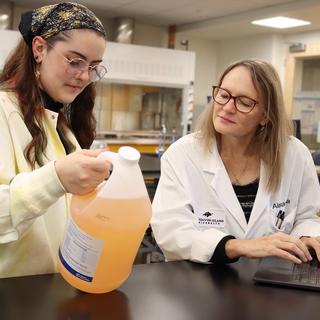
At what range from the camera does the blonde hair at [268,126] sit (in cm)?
148

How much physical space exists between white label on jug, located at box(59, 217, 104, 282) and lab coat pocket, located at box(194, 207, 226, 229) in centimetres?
62

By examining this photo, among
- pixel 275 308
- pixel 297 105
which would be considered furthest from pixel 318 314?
pixel 297 105

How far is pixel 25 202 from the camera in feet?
2.65

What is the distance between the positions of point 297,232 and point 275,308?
617 mm

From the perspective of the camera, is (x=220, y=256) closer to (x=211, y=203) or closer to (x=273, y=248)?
(x=273, y=248)

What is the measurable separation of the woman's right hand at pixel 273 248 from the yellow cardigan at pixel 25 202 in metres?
0.44

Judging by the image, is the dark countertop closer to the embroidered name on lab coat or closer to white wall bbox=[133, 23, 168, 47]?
the embroidered name on lab coat

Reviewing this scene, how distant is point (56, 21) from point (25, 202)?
16.6 inches

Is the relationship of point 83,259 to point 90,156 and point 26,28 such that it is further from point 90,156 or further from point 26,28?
point 26,28

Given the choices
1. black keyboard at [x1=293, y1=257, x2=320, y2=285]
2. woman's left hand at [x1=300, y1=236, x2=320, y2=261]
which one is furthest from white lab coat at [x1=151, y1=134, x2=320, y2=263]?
black keyboard at [x1=293, y1=257, x2=320, y2=285]

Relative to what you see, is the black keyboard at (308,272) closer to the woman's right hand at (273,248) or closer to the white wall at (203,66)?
the woman's right hand at (273,248)

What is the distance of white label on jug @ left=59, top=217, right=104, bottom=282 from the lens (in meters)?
0.78

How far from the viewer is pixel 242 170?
4.97ft

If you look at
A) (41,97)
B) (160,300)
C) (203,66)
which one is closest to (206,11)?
(203,66)
